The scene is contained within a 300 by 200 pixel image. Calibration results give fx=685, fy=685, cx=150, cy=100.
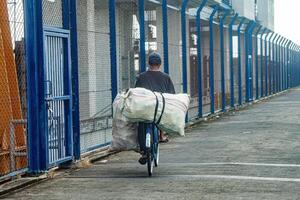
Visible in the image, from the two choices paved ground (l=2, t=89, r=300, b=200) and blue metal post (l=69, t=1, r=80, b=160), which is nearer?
paved ground (l=2, t=89, r=300, b=200)

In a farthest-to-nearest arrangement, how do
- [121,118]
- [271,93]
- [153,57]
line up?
1. [271,93]
2. [153,57]
3. [121,118]

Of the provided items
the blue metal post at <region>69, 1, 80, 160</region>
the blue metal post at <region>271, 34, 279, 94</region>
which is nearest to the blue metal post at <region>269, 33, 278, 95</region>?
the blue metal post at <region>271, 34, 279, 94</region>

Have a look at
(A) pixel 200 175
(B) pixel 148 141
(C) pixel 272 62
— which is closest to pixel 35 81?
(B) pixel 148 141

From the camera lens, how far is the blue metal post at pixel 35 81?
8.35 metres

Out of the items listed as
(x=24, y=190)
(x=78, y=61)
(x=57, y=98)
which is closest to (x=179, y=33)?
(x=78, y=61)

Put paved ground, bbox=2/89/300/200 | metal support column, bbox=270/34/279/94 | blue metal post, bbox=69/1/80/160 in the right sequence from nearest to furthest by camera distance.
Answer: paved ground, bbox=2/89/300/200 → blue metal post, bbox=69/1/80/160 → metal support column, bbox=270/34/279/94

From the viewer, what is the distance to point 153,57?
9.30 metres

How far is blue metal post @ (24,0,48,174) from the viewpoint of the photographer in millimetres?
8352

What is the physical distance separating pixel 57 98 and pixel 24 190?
156 cm

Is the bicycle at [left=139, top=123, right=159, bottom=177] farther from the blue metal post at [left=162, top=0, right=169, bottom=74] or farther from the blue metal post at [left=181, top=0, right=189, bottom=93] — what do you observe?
the blue metal post at [left=181, top=0, right=189, bottom=93]

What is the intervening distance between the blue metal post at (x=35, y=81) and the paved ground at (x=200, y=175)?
0.51 metres

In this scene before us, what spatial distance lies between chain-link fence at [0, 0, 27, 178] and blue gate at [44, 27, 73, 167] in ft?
1.15

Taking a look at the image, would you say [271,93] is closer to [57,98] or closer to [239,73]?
[239,73]

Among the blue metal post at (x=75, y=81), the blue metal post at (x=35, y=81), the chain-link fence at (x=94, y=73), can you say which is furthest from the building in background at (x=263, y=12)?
the blue metal post at (x=35, y=81)
